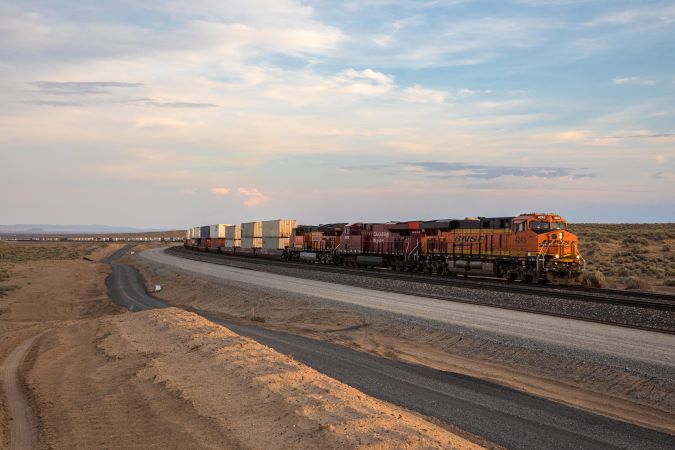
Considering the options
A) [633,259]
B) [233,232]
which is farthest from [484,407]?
[233,232]

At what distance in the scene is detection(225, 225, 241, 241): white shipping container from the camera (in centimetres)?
8290

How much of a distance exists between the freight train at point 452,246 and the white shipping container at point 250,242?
568 cm

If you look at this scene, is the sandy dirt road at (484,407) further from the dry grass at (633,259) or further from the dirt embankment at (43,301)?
the dry grass at (633,259)

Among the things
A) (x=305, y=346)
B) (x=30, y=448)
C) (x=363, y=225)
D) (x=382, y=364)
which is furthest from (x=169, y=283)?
(x=30, y=448)

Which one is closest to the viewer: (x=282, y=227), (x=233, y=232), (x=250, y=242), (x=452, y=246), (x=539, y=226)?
(x=539, y=226)

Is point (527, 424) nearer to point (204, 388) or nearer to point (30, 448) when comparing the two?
point (204, 388)

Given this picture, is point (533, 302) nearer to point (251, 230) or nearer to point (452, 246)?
point (452, 246)

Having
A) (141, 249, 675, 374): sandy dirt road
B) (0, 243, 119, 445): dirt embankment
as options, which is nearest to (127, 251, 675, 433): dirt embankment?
(141, 249, 675, 374): sandy dirt road

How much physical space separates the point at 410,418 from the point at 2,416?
703 cm

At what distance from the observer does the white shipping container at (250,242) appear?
74.4 meters

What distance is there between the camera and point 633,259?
5253 centimetres

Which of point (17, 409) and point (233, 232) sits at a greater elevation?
point (233, 232)

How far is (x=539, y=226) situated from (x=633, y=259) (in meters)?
25.6

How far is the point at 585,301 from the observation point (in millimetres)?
23234
